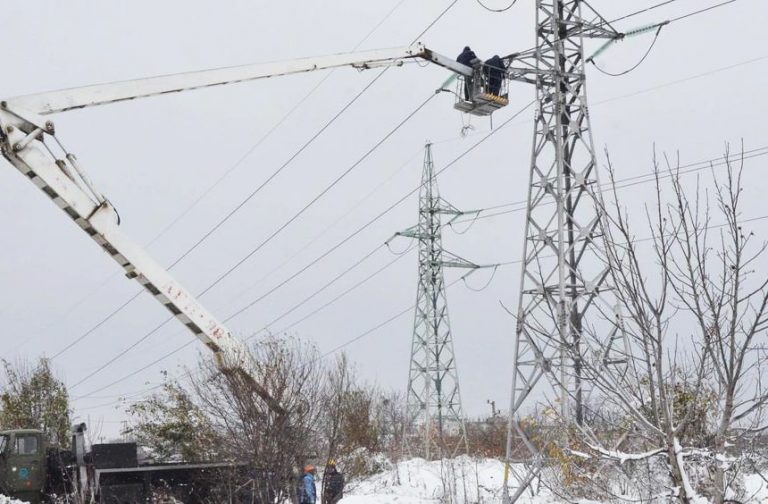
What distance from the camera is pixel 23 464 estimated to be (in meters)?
18.1

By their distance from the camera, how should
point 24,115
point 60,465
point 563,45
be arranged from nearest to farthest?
point 24,115 < point 563,45 < point 60,465

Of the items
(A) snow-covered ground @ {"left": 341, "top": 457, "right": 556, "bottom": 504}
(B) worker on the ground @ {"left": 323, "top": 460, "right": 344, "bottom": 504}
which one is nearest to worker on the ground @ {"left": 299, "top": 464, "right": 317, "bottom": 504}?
(B) worker on the ground @ {"left": 323, "top": 460, "right": 344, "bottom": 504}

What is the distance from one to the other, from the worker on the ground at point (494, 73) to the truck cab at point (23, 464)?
1249 centimetres

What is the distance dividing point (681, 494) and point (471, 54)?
11812 millimetres

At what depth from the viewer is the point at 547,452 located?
14.1m

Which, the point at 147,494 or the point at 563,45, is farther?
the point at 147,494

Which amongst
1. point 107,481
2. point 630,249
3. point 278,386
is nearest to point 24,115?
point 278,386

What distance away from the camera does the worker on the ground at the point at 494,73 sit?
52.0ft

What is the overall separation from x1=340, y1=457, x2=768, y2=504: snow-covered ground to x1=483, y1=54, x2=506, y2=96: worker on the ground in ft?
26.2

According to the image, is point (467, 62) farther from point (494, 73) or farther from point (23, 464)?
point (23, 464)

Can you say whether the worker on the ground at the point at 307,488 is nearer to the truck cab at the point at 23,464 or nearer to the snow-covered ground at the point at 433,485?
the snow-covered ground at the point at 433,485

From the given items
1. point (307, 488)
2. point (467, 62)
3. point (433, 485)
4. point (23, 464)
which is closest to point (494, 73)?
point (467, 62)

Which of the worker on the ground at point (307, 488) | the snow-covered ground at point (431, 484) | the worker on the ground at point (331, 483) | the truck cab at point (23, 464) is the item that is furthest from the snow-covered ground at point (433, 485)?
the truck cab at point (23, 464)

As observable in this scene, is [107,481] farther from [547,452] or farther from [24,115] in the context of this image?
[547,452]
